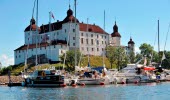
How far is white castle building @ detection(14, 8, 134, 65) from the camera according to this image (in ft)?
487

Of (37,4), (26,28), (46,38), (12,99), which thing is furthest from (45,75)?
(26,28)

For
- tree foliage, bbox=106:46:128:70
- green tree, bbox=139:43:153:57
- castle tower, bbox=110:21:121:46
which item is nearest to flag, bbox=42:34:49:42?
tree foliage, bbox=106:46:128:70

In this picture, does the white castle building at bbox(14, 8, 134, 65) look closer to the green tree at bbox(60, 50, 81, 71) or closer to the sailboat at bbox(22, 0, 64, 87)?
the green tree at bbox(60, 50, 81, 71)

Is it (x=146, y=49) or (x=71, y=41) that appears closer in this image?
(x=71, y=41)

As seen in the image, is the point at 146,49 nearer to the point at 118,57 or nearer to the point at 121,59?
the point at 121,59

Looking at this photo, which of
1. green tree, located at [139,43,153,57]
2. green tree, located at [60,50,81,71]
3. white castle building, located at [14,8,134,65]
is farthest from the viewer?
green tree, located at [139,43,153,57]

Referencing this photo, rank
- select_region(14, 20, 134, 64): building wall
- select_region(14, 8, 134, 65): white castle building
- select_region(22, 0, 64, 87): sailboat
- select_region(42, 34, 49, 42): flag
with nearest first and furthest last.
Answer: select_region(22, 0, 64, 87): sailboat, select_region(14, 8, 134, 65): white castle building, select_region(14, 20, 134, 64): building wall, select_region(42, 34, 49, 42): flag

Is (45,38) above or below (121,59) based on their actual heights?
above

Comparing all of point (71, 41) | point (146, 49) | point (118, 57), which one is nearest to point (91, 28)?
point (71, 41)

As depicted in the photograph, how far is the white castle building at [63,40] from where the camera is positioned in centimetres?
14850

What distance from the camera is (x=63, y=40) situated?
155250 millimetres

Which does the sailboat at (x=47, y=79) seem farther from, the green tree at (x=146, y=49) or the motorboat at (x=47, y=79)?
the green tree at (x=146, y=49)

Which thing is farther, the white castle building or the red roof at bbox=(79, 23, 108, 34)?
the red roof at bbox=(79, 23, 108, 34)

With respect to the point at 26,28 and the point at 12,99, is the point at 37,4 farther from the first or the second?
the point at 26,28
